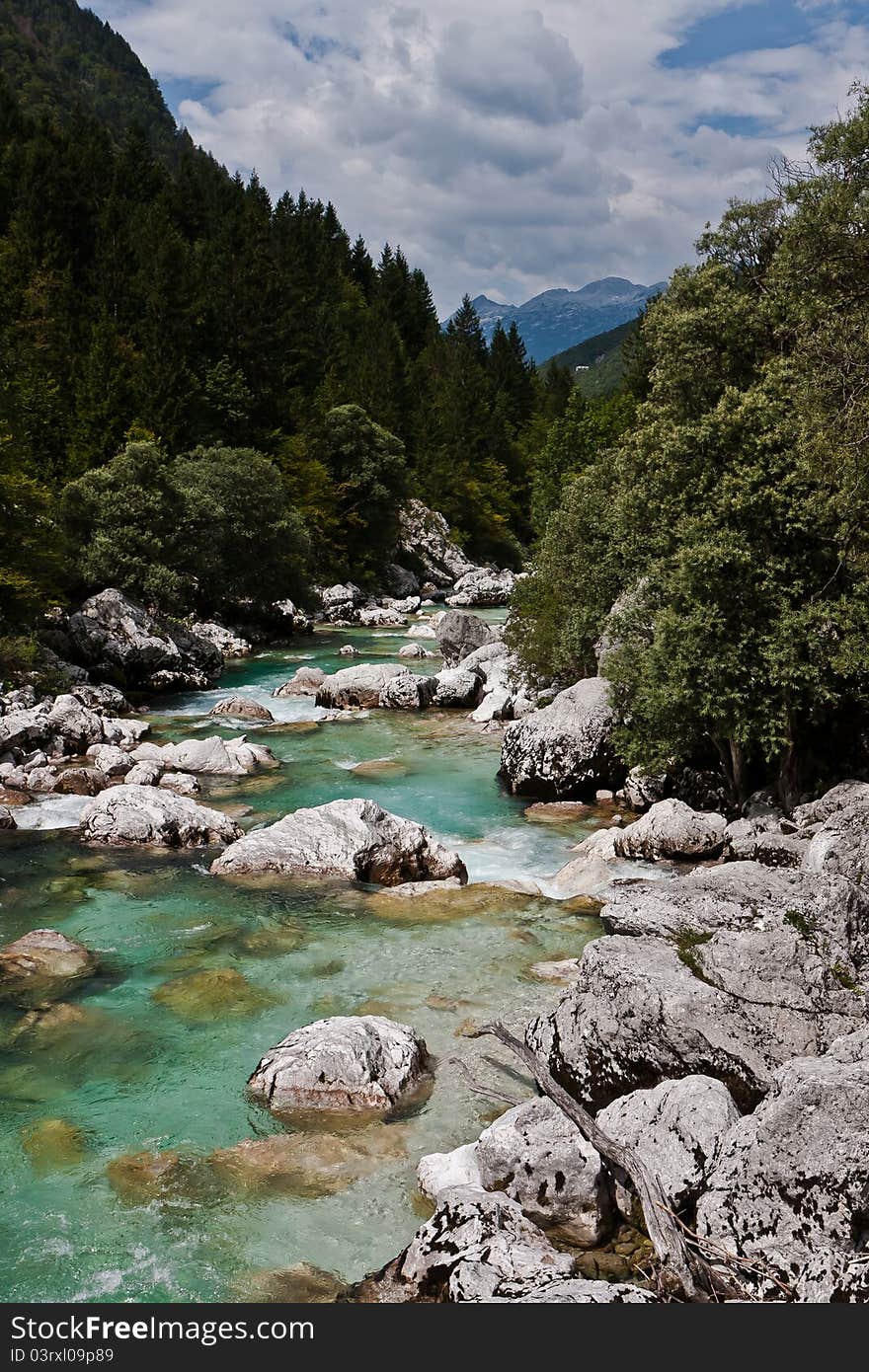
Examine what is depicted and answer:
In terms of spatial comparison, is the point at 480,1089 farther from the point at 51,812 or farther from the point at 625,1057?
the point at 51,812

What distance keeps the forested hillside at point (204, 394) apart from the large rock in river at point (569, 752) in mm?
16148

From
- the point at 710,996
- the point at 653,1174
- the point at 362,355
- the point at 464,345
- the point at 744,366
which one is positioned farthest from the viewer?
the point at 464,345

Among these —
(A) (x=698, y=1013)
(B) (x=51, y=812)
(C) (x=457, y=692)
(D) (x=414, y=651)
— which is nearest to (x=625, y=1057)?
(A) (x=698, y=1013)

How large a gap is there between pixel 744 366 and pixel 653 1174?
58.2 feet

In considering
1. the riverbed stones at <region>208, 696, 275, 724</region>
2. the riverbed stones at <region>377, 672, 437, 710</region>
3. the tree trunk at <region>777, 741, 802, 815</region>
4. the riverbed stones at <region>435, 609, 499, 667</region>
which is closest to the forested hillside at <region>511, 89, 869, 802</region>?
the tree trunk at <region>777, 741, 802, 815</region>

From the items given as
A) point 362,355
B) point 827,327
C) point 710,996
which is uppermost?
point 362,355

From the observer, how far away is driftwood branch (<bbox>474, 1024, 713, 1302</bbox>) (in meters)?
7.41

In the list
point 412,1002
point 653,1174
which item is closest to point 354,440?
point 412,1002

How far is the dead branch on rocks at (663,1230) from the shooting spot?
24.3 feet

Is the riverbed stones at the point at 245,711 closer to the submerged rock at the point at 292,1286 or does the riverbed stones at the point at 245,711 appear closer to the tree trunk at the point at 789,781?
the tree trunk at the point at 789,781

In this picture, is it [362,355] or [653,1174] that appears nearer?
[653,1174]

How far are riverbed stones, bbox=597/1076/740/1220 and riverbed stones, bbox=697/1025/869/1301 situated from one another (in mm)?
216

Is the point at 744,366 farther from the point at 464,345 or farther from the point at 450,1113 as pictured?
the point at 464,345

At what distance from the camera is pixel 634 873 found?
17.6m
